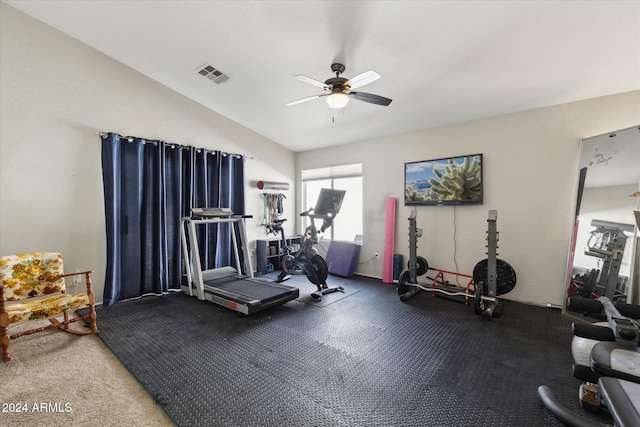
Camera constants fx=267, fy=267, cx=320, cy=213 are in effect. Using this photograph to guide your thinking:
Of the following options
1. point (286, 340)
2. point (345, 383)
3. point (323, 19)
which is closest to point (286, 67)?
point (323, 19)

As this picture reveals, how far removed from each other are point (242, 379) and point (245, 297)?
4.77 feet

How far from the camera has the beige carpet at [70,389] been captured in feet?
5.87

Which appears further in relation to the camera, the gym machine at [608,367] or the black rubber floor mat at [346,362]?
the black rubber floor mat at [346,362]

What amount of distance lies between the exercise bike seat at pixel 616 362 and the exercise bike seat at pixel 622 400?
188mm

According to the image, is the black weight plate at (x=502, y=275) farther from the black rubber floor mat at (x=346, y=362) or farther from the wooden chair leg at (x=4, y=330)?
the wooden chair leg at (x=4, y=330)

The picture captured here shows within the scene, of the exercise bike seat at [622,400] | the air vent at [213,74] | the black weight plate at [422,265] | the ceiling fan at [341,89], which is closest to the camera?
the exercise bike seat at [622,400]

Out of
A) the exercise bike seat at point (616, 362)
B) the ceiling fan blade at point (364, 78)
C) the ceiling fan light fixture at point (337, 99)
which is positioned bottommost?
the exercise bike seat at point (616, 362)

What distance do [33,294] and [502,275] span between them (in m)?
5.84

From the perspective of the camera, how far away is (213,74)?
392 centimetres

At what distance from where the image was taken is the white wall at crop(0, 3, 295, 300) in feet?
10.6

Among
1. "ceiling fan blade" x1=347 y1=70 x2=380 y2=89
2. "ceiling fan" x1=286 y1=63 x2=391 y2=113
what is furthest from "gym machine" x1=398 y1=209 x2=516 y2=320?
"ceiling fan blade" x1=347 y1=70 x2=380 y2=89

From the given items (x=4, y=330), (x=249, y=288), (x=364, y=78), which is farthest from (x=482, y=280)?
(x=4, y=330)

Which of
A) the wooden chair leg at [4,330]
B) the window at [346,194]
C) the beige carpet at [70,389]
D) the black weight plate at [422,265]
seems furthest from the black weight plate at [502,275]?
the wooden chair leg at [4,330]

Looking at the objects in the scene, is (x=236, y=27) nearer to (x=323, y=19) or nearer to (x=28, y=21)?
(x=323, y=19)
